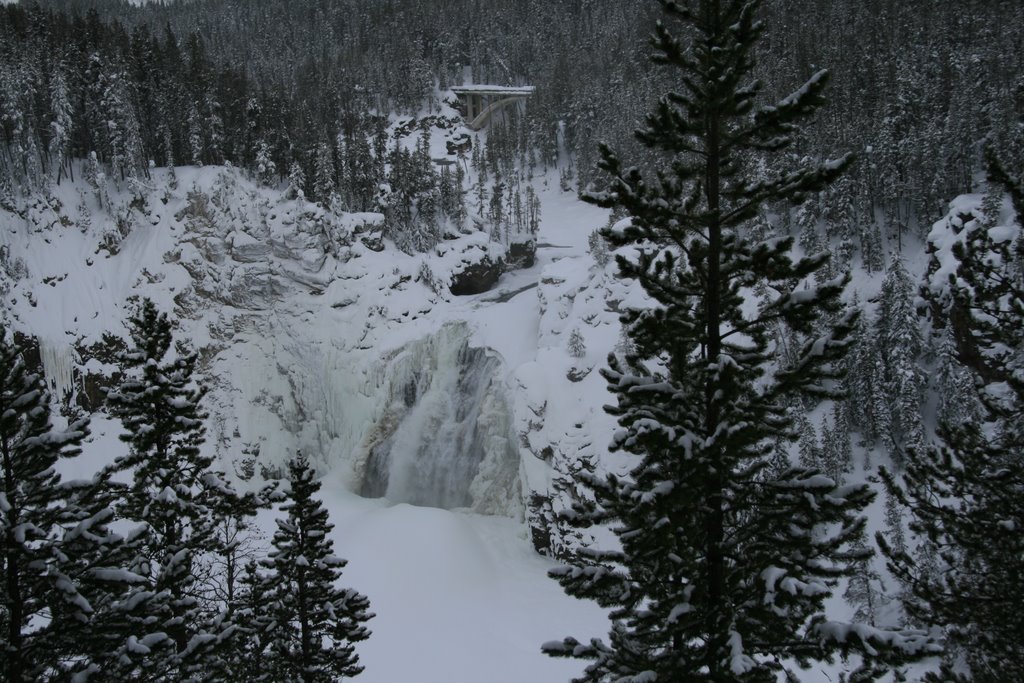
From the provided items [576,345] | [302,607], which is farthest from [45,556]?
[576,345]

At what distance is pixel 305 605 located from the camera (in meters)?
13.8

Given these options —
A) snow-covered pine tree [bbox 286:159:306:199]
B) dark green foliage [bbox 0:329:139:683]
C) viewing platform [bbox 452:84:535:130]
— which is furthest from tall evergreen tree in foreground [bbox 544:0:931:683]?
viewing platform [bbox 452:84:535:130]

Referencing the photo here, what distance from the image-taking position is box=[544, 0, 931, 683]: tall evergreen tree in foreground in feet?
21.0

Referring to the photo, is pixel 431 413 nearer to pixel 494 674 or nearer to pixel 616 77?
pixel 494 674

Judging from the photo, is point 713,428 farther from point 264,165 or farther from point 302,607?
point 264,165

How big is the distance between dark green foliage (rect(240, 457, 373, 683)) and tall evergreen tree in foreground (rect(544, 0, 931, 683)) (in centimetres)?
859

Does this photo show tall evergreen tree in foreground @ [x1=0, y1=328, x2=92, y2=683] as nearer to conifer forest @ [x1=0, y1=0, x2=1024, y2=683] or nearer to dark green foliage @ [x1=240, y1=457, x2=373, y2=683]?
conifer forest @ [x1=0, y1=0, x2=1024, y2=683]

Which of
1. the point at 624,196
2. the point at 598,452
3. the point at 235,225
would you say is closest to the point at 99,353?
the point at 235,225

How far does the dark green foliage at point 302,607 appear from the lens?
529 inches

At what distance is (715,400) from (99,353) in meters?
41.6

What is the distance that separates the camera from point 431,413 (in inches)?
1620

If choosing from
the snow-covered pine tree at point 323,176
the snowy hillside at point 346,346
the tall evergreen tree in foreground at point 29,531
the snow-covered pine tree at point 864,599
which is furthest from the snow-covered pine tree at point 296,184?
the snow-covered pine tree at point 864,599

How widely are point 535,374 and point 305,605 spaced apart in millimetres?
22820

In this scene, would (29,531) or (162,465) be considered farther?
(162,465)
